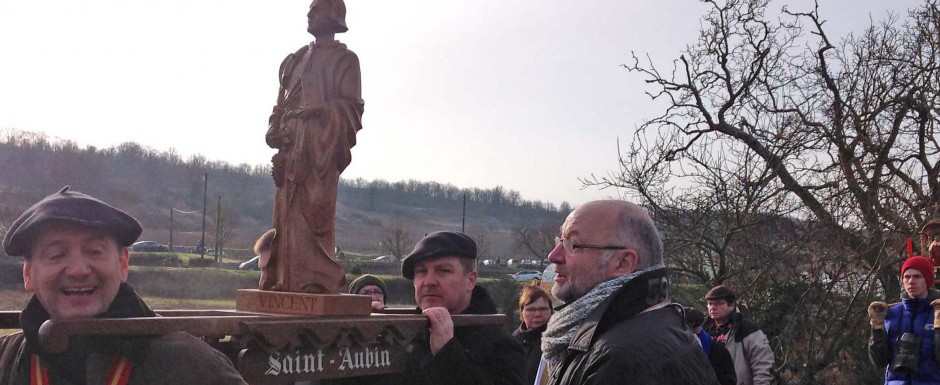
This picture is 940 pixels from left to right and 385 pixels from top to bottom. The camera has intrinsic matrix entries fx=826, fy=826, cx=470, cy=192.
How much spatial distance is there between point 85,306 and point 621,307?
1.45 metres

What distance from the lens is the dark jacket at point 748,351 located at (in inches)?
250

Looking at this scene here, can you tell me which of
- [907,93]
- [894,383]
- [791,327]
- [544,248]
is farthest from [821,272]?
[544,248]

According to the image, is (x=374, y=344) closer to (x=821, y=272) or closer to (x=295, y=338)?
(x=295, y=338)

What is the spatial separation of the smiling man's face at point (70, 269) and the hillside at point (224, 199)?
2706 centimetres

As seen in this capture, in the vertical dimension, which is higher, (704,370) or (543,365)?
(704,370)

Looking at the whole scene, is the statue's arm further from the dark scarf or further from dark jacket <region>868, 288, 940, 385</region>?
dark jacket <region>868, 288, 940, 385</region>

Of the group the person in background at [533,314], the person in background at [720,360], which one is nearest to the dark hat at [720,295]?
the person in background at [720,360]

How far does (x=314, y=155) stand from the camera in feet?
11.7

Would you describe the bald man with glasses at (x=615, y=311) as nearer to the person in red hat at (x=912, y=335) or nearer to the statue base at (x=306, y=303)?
the statue base at (x=306, y=303)

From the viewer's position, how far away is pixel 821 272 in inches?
390

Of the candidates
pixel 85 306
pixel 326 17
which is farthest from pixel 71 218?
pixel 326 17

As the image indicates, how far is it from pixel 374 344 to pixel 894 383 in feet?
15.7

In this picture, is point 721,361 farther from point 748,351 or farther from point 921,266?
point 921,266

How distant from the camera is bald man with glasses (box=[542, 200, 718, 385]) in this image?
221cm
